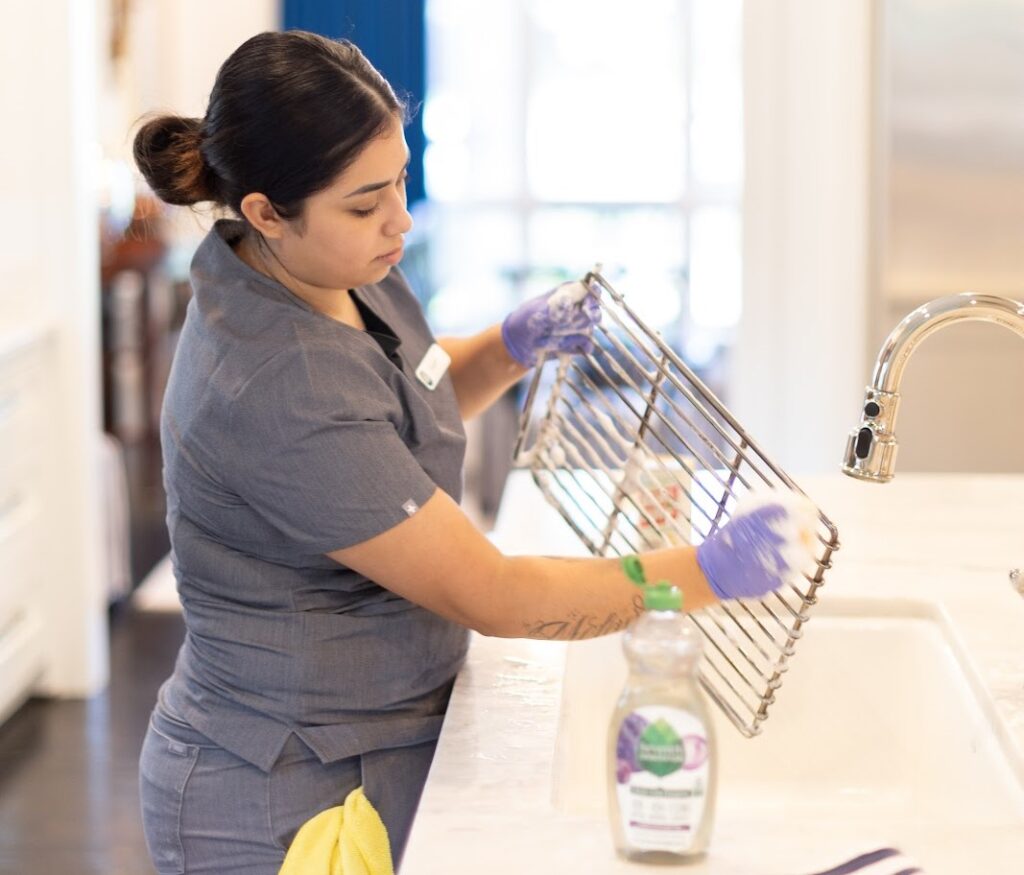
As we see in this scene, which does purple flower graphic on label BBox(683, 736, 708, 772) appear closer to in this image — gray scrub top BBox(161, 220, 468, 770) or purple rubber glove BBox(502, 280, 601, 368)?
gray scrub top BBox(161, 220, 468, 770)

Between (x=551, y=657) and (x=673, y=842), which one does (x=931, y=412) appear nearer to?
(x=551, y=657)

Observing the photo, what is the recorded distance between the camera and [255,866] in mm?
1323

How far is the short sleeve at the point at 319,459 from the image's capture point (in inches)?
47.7

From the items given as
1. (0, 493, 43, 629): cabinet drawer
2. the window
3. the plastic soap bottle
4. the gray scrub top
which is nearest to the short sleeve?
the gray scrub top

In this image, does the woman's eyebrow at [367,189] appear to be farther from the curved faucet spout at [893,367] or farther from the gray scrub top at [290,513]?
the curved faucet spout at [893,367]

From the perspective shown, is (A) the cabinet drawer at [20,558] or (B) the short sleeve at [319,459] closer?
(B) the short sleeve at [319,459]

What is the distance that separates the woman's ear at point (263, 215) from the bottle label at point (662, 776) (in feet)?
2.03

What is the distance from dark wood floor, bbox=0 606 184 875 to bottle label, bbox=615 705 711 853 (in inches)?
78.1

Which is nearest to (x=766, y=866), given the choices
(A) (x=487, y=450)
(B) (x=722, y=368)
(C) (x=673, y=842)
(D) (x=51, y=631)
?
(C) (x=673, y=842)

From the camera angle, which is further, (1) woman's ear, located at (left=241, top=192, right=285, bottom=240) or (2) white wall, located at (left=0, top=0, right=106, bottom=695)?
(2) white wall, located at (left=0, top=0, right=106, bottom=695)

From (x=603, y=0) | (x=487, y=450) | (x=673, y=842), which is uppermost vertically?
(x=603, y=0)

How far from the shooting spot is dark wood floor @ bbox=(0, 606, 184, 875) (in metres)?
2.78

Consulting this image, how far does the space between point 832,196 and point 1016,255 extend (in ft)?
1.36

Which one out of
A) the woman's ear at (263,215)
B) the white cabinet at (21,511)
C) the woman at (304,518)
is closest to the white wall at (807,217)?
the white cabinet at (21,511)
